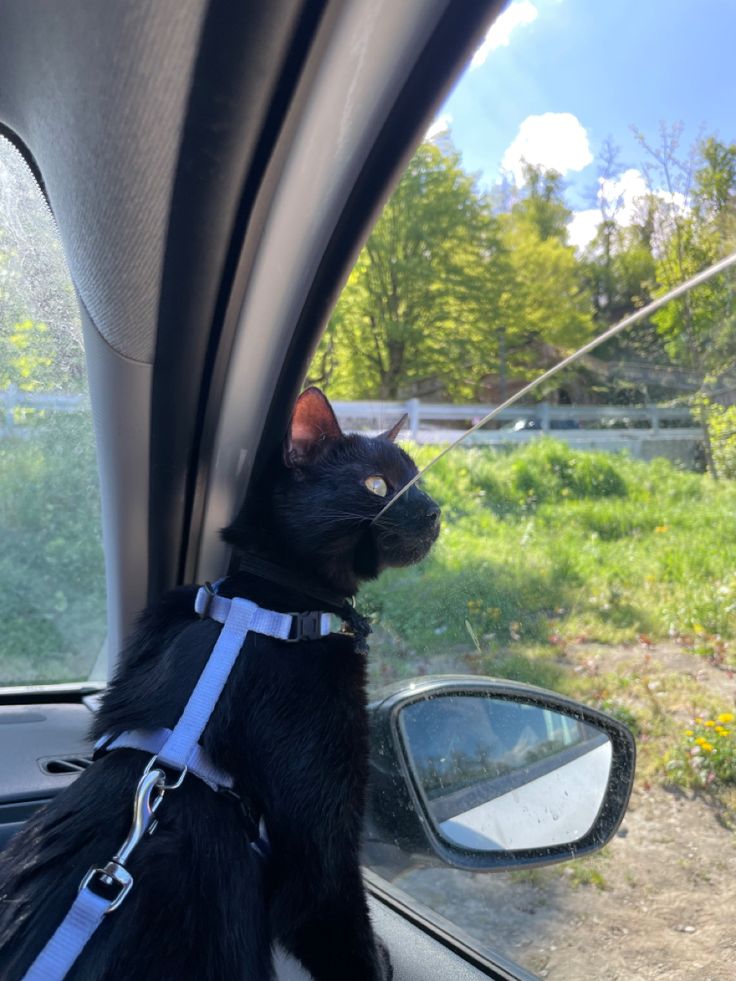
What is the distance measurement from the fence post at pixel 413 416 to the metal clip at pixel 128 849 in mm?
1089

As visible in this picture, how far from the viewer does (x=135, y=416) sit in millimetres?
2156

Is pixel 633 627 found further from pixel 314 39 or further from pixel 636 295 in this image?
pixel 314 39

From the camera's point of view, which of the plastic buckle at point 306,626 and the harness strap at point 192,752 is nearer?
the harness strap at point 192,752

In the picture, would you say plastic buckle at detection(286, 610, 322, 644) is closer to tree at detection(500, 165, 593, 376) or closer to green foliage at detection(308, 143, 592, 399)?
green foliage at detection(308, 143, 592, 399)

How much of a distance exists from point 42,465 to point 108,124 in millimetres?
1289

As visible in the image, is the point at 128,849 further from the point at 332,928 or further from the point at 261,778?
the point at 332,928

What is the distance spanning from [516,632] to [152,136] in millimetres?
1336

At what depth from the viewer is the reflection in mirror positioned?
1.86 meters

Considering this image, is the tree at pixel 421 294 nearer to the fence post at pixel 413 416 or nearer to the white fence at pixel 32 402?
the fence post at pixel 413 416

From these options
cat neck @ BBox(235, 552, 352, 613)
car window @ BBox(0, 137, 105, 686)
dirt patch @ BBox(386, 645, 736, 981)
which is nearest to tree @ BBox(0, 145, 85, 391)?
car window @ BBox(0, 137, 105, 686)

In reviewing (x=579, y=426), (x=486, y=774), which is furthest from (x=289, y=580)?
(x=579, y=426)

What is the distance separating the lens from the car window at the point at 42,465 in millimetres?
2105

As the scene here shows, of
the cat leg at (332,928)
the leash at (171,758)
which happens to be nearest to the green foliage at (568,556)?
the leash at (171,758)

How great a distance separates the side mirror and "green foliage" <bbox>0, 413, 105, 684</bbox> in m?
1.18
